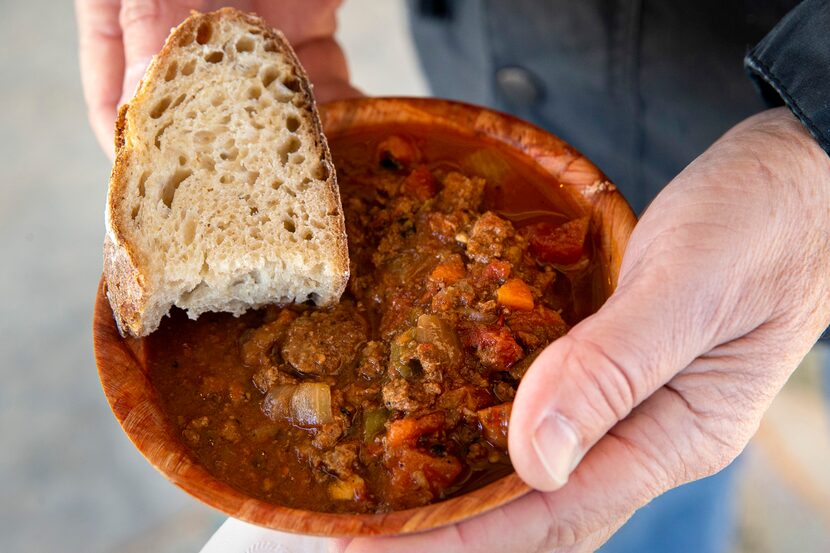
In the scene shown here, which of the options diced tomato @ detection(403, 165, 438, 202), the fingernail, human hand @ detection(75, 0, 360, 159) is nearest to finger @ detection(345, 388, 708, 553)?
the fingernail

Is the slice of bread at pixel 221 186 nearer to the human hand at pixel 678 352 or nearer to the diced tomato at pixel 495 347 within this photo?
the diced tomato at pixel 495 347

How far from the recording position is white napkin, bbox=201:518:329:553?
2.38 m

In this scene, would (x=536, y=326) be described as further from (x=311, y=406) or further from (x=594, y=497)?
(x=311, y=406)

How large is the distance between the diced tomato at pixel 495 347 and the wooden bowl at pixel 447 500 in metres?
0.32

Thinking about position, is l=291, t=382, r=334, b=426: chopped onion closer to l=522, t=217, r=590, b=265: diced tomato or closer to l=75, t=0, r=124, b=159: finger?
l=522, t=217, r=590, b=265: diced tomato

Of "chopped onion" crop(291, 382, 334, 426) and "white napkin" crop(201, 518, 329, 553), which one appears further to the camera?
"white napkin" crop(201, 518, 329, 553)

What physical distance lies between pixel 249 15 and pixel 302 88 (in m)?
0.28

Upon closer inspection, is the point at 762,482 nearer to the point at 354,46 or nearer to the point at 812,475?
the point at 812,475

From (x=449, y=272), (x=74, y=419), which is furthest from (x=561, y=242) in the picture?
(x=74, y=419)

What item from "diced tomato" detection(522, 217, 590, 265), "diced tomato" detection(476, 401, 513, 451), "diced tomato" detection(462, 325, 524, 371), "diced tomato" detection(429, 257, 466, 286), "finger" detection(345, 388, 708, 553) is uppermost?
"diced tomato" detection(522, 217, 590, 265)

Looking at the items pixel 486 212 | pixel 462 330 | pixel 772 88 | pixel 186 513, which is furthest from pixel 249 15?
pixel 186 513

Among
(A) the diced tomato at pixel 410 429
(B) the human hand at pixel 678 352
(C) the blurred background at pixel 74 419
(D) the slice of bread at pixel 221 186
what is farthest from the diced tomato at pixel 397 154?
(C) the blurred background at pixel 74 419

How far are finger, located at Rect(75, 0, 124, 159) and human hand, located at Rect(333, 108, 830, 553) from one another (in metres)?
2.03

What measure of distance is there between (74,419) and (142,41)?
245cm
